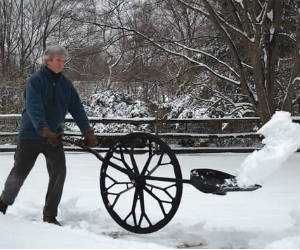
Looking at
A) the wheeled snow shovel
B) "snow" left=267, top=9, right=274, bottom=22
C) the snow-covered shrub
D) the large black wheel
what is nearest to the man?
the wheeled snow shovel

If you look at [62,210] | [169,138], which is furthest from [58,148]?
[169,138]

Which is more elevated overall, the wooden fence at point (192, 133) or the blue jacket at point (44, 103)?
the blue jacket at point (44, 103)

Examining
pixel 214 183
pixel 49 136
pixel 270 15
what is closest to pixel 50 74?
pixel 49 136

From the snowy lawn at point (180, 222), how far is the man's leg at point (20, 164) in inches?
7.2

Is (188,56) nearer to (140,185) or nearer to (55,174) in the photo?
(55,174)

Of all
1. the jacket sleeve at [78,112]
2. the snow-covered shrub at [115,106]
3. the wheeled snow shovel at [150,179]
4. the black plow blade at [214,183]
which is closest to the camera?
the black plow blade at [214,183]

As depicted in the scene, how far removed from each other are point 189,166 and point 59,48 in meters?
5.14

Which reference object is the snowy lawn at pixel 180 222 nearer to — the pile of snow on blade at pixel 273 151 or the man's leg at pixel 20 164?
the pile of snow on blade at pixel 273 151

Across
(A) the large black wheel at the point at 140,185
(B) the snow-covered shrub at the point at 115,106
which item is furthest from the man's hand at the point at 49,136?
(B) the snow-covered shrub at the point at 115,106

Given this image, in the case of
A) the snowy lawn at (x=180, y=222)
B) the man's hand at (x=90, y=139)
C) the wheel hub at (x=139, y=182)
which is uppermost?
the man's hand at (x=90, y=139)

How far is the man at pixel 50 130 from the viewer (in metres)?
3.82

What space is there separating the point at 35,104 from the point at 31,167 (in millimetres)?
605

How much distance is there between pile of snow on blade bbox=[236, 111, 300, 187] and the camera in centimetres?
306

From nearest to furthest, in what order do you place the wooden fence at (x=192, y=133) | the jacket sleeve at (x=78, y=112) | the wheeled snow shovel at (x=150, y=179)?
1. the wheeled snow shovel at (x=150, y=179)
2. the jacket sleeve at (x=78, y=112)
3. the wooden fence at (x=192, y=133)
